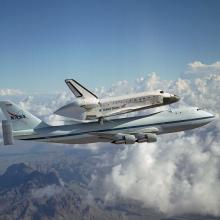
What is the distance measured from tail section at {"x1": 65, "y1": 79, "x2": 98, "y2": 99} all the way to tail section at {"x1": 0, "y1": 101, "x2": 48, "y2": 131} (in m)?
9.56

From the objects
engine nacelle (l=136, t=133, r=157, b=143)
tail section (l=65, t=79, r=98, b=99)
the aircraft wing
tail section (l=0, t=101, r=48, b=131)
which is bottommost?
engine nacelle (l=136, t=133, r=157, b=143)

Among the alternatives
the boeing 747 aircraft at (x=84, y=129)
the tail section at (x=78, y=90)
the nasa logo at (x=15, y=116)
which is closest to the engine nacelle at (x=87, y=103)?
the tail section at (x=78, y=90)

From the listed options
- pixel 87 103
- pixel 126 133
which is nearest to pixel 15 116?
pixel 87 103

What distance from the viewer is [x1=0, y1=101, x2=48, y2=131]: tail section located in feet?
206

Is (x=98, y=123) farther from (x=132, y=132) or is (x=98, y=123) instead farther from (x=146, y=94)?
(x=146, y=94)

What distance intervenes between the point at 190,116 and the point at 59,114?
26662 millimetres

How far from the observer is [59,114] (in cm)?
5572

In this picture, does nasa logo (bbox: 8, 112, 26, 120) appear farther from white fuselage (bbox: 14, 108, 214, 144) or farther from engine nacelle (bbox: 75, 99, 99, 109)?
engine nacelle (bbox: 75, 99, 99, 109)

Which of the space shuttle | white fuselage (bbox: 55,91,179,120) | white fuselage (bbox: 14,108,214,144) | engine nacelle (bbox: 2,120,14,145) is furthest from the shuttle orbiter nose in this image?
engine nacelle (bbox: 2,120,14,145)

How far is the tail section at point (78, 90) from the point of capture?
58.4 m

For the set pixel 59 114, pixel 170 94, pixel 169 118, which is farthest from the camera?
pixel 169 118

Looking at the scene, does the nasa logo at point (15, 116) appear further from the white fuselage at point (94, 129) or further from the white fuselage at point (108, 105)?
the white fuselage at point (108, 105)

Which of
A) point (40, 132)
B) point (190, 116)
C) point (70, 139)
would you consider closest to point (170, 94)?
point (190, 116)

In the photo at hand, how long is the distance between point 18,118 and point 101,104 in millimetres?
16877
